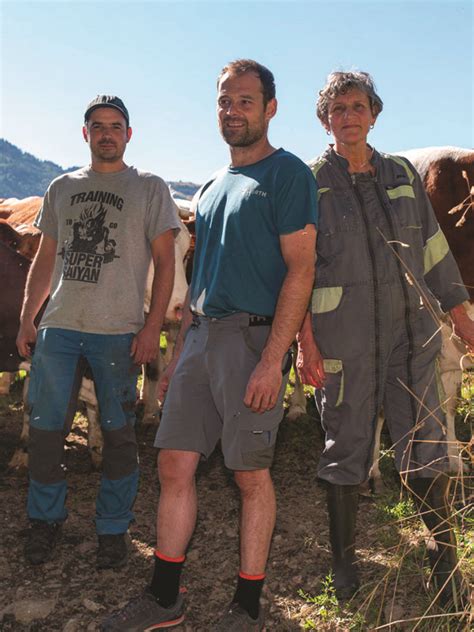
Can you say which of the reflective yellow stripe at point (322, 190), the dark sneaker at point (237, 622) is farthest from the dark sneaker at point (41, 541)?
the reflective yellow stripe at point (322, 190)

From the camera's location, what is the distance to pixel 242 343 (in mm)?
2988

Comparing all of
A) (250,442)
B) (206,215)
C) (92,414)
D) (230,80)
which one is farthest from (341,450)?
(92,414)

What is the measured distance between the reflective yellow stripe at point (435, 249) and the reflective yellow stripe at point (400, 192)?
0.79ft

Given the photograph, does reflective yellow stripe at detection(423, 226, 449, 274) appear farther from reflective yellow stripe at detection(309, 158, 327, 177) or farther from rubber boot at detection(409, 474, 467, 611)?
rubber boot at detection(409, 474, 467, 611)

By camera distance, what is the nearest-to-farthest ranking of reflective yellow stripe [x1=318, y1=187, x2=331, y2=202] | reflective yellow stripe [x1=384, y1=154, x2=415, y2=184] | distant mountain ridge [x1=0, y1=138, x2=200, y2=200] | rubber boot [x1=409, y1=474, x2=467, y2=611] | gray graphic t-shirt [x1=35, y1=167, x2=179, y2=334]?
rubber boot [x1=409, y1=474, x2=467, y2=611] < reflective yellow stripe [x1=318, y1=187, x2=331, y2=202] < reflective yellow stripe [x1=384, y1=154, x2=415, y2=184] < gray graphic t-shirt [x1=35, y1=167, x2=179, y2=334] < distant mountain ridge [x1=0, y1=138, x2=200, y2=200]

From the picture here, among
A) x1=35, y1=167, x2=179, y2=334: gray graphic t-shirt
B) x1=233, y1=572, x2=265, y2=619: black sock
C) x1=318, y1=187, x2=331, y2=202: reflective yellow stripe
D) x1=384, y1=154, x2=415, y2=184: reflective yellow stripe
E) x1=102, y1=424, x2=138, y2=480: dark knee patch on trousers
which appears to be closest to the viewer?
x1=233, y1=572, x2=265, y2=619: black sock

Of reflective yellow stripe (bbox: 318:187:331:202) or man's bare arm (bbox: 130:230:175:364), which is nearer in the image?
reflective yellow stripe (bbox: 318:187:331:202)

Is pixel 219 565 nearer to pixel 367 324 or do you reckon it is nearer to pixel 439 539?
pixel 439 539

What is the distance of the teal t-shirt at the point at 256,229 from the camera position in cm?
290

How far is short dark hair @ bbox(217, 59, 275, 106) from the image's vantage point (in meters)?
3.10

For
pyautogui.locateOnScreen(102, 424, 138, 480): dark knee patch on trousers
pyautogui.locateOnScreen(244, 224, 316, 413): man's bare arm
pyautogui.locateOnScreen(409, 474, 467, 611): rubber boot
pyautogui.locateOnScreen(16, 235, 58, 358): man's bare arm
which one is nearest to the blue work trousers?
pyautogui.locateOnScreen(102, 424, 138, 480): dark knee patch on trousers

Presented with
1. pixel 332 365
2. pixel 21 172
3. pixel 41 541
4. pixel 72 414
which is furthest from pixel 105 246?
pixel 21 172

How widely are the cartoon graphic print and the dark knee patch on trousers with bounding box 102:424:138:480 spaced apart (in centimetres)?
84

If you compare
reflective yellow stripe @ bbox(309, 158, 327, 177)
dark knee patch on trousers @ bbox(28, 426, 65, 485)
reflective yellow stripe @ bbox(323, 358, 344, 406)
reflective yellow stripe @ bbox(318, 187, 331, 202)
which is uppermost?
reflective yellow stripe @ bbox(309, 158, 327, 177)
